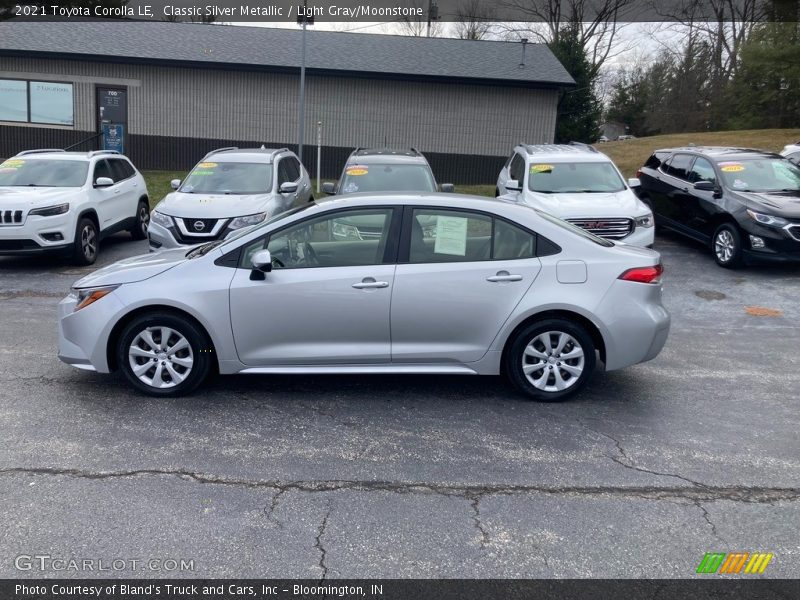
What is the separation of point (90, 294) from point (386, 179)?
718 cm

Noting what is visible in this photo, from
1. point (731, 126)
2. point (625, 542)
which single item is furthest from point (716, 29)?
point (625, 542)

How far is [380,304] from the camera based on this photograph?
18.9 feet

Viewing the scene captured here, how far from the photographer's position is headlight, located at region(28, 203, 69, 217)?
10.7m

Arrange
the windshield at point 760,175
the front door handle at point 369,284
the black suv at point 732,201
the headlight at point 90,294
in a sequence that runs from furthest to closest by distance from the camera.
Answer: the windshield at point 760,175 < the black suv at point 732,201 < the headlight at point 90,294 < the front door handle at point 369,284

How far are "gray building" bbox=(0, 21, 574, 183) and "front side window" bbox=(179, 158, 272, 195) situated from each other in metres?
10.5

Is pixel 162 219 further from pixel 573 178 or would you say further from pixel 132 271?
pixel 573 178

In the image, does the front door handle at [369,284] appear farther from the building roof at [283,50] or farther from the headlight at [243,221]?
the building roof at [283,50]

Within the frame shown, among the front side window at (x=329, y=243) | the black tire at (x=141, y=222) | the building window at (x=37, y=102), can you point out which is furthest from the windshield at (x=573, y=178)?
the building window at (x=37, y=102)

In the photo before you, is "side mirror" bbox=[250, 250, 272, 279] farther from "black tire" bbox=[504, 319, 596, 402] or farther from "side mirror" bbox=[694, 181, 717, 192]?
"side mirror" bbox=[694, 181, 717, 192]

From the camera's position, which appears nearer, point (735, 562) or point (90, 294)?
point (735, 562)

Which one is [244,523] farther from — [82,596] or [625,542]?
[625,542]

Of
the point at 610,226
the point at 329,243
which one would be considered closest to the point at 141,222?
the point at 610,226

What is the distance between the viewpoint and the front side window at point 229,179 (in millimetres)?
11773

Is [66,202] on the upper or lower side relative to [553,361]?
upper
